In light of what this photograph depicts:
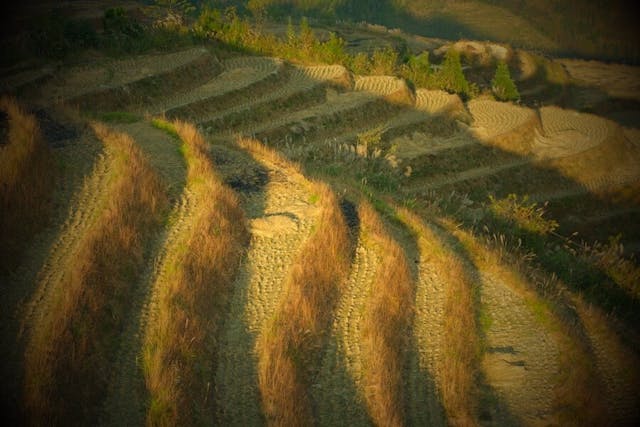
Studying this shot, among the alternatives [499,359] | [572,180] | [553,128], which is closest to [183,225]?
[499,359]

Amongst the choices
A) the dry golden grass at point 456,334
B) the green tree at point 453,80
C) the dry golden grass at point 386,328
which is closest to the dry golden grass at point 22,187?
the dry golden grass at point 386,328

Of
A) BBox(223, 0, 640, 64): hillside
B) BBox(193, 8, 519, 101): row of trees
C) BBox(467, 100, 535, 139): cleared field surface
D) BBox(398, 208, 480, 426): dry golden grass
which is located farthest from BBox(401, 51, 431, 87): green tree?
BBox(223, 0, 640, 64): hillside

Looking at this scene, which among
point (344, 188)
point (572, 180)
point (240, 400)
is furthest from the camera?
point (572, 180)

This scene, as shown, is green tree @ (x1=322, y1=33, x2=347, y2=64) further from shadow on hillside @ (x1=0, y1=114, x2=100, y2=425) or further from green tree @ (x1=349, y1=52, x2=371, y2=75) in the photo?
shadow on hillside @ (x1=0, y1=114, x2=100, y2=425)

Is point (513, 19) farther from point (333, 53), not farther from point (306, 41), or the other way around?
point (333, 53)

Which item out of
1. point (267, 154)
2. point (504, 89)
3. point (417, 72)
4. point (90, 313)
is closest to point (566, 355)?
point (90, 313)

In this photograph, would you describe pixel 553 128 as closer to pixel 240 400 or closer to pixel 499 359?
pixel 499 359
